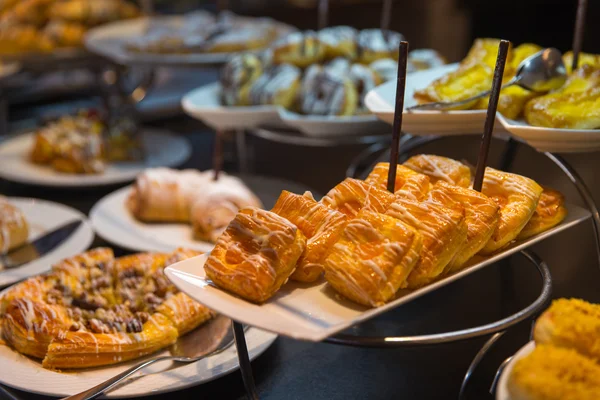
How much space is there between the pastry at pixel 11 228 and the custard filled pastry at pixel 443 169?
94 cm

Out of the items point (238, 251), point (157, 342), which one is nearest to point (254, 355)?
point (157, 342)

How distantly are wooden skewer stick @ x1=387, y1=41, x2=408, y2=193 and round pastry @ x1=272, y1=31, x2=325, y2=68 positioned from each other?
0.99 m

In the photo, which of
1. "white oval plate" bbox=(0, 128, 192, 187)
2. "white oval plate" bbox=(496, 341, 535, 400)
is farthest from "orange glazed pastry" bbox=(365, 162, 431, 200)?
"white oval plate" bbox=(0, 128, 192, 187)

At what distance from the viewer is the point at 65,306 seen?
45.4 inches

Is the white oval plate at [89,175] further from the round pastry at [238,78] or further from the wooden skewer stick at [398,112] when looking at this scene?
the wooden skewer stick at [398,112]

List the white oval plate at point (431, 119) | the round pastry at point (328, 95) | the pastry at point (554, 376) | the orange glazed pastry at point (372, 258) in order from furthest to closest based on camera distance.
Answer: the round pastry at point (328, 95)
the white oval plate at point (431, 119)
the orange glazed pastry at point (372, 258)
the pastry at point (554, 376)

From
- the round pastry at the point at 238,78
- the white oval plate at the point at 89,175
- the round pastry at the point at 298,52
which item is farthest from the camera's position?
the white oval plate at the point at 89,175

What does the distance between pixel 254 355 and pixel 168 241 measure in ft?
1.90

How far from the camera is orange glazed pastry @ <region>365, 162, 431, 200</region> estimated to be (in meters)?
0.88

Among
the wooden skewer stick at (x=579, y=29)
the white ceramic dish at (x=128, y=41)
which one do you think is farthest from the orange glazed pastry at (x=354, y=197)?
the white ceramic dish at (x=128, y=41)

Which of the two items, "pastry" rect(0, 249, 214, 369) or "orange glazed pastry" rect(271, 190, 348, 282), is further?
"pastry" rect(0, 249, 214, 369)

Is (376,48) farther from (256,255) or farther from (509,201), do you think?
(256,255)

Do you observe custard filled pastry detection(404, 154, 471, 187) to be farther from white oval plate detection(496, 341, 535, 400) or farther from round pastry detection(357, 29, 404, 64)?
round pastry detection(357, 29, 404, 64)

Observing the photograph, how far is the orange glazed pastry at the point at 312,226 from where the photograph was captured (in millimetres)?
809
